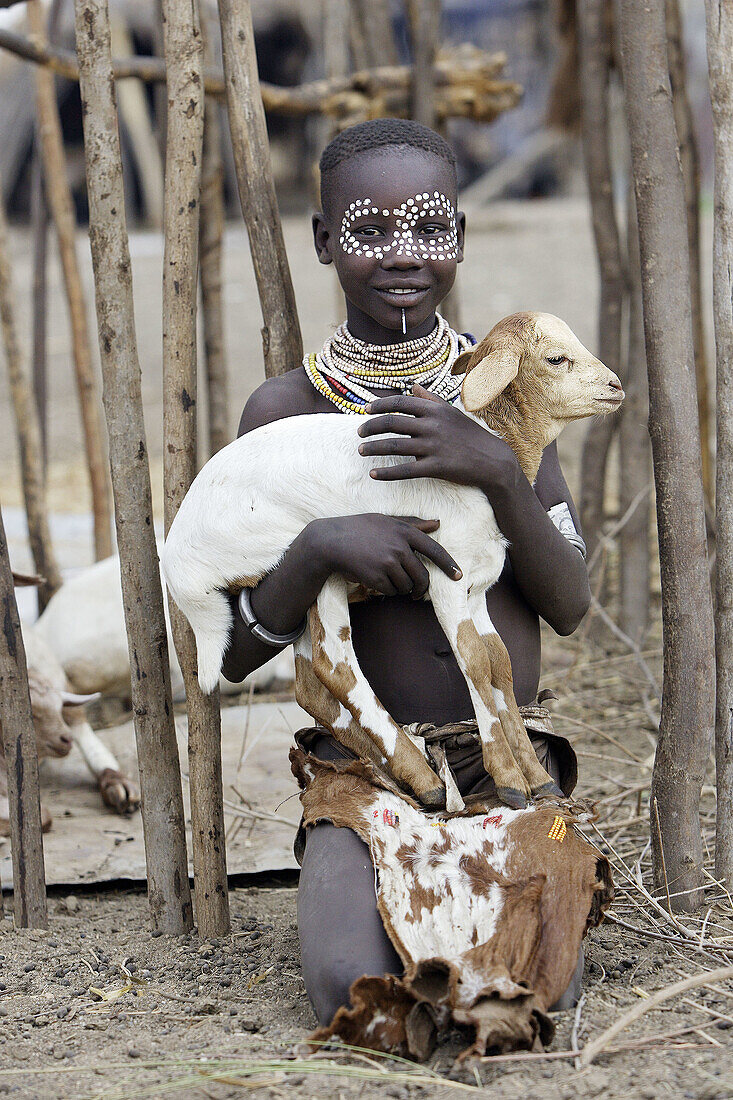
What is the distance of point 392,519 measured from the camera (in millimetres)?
2012

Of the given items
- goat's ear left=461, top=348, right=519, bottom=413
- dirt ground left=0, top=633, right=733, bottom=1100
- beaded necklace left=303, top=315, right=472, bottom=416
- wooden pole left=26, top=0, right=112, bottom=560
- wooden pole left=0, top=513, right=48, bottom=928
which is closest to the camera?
dirt ground left=0, top=633, right=733, bottom=1100

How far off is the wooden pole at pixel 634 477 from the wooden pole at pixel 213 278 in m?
1.66

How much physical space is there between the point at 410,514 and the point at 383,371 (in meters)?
0.40

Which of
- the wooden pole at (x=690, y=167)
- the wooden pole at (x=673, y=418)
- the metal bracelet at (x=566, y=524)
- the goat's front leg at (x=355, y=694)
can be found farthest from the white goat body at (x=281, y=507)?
the wooden pole at (x=690, y=167)

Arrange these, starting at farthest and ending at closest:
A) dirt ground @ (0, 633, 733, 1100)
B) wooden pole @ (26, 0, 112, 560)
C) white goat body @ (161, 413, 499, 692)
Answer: wooden pole @ (26, 0, 112, 560) → white goat body @ (161, 413, 499, 692) → dirt ground @ (0, 633, 733, 1100)

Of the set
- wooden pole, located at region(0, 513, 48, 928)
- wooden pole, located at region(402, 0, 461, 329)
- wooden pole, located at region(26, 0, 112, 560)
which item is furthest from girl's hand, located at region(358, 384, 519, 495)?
wooden pole, located at region(26, 0, 112, 560)

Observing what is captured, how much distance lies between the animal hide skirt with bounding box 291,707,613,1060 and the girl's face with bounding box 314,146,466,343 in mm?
877

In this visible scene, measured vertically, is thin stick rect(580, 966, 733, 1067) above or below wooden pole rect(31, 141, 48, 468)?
below

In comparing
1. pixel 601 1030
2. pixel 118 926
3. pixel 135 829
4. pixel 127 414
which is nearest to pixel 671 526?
pixel 601 1030

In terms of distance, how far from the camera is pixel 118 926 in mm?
2680

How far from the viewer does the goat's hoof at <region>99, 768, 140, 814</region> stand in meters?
3.59

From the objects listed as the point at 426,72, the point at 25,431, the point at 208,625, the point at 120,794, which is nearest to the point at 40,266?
the point at 25,431

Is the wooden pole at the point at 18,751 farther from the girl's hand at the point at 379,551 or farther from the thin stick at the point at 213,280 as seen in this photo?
the thin stick at the point at 213,280

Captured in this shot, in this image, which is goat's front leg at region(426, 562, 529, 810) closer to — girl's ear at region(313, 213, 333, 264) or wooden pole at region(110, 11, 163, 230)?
girl's ear at region(313, 213, 333, 264)
